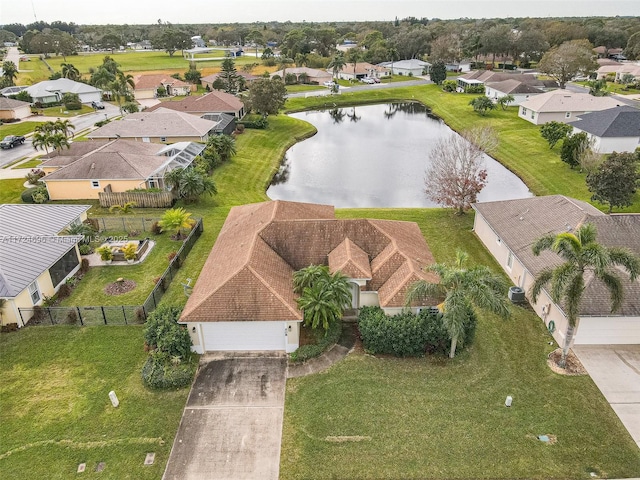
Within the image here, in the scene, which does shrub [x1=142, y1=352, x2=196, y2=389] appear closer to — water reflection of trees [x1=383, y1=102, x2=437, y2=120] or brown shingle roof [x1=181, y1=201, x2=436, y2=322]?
brown shingle roof [x1=181, y1=201, x2=436, y2=322]

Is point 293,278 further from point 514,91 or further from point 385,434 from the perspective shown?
point 514,91

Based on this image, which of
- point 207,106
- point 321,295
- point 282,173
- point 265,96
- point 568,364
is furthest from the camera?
point 207,106

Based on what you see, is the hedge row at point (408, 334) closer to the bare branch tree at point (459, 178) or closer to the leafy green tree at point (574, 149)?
the bare branch tree at point (459, 178)

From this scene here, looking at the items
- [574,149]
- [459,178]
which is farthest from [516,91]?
[459,178]

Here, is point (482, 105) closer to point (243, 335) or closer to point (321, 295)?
point (321, 295)

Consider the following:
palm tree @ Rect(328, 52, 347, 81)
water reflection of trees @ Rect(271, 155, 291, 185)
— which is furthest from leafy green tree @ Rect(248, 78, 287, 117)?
palm tree @ Rect(328, 52, 347, 81)

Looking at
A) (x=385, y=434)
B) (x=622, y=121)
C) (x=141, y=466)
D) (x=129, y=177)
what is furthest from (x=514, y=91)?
(x=141, y=466)
